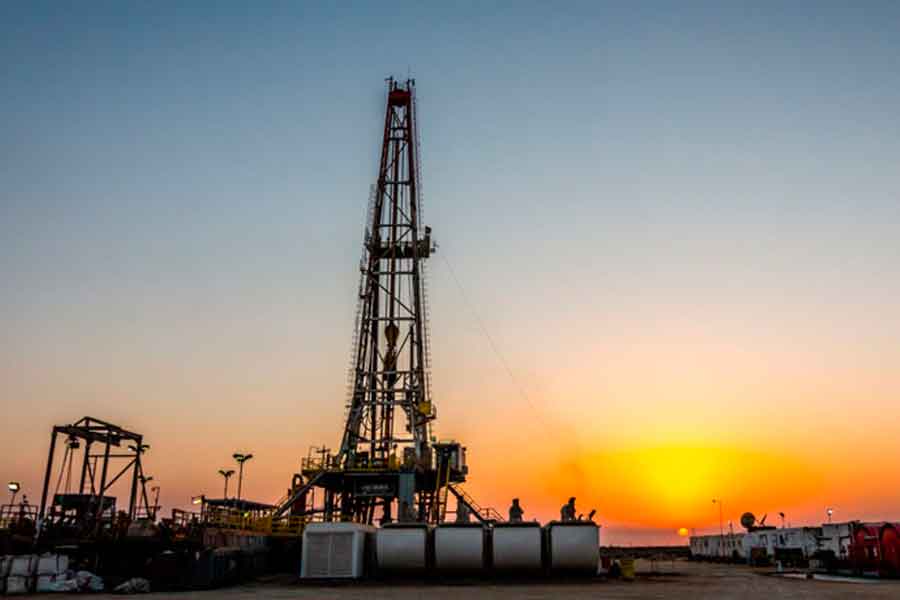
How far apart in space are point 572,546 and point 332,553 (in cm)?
1069

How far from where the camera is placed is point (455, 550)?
36188 mm

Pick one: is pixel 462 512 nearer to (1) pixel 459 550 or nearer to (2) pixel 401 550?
(1) pixel 459 550

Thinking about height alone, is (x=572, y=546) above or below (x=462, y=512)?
below

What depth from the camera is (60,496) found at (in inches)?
1634

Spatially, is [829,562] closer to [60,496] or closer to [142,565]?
[142,565]

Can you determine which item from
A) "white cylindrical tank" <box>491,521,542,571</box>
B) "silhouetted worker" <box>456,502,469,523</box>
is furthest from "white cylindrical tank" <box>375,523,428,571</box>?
"silhouetted worker" <box>456,502,469,523</box>

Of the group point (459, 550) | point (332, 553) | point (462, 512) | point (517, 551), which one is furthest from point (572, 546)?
point (462, 512)

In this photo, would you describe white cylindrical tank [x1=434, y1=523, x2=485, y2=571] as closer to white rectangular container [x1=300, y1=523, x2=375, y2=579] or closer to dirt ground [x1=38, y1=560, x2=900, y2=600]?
dirt ground [x1=38, y1=560, x2=900, y2=600]

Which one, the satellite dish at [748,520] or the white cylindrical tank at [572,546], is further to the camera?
the satellite dish at [748,520]

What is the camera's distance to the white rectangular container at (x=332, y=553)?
3600 centimetres

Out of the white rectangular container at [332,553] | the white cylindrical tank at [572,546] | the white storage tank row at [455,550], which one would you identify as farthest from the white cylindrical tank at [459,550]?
the white rectangular container at [332,553]

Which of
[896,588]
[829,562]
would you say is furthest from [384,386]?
[896,588]

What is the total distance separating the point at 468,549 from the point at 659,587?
828 centimetres

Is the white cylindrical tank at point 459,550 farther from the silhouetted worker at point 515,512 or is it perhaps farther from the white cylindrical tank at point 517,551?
the silhouetted worker at point 515,512
